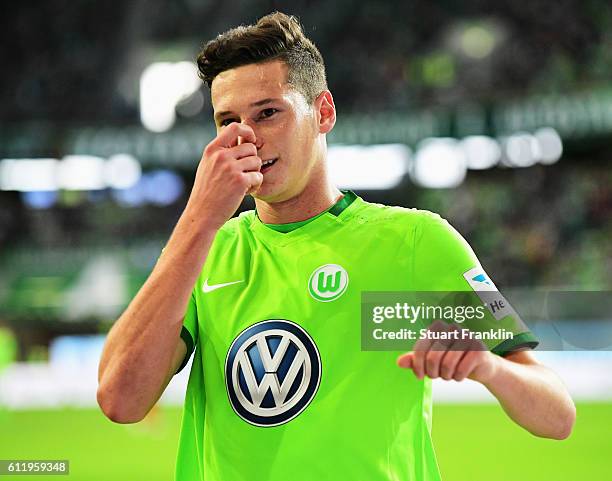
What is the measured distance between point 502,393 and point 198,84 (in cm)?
1533

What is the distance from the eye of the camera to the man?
144cm

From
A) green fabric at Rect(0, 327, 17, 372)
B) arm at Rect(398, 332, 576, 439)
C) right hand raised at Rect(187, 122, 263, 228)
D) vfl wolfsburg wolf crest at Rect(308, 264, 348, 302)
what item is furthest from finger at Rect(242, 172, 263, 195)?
green fabric at Rect(0, 327, 17, 372)

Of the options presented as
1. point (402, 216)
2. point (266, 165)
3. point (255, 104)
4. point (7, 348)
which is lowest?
point (402, 216)

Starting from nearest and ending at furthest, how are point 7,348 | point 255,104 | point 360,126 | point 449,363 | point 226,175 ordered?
point 449,363, point 226,175, point 255,104, point 7,348, point 360,126

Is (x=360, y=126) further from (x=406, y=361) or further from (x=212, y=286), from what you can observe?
(x=406, y=361)

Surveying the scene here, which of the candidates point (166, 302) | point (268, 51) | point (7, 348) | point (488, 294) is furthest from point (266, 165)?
point (7, 348)

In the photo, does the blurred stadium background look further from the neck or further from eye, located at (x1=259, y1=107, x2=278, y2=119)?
eye, located at (x1=259, y1=107, x2=278, y2=119)

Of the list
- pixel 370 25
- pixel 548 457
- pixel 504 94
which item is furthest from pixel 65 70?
pixel 548 457

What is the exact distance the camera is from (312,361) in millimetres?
1510

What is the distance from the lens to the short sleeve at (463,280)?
1479 mm

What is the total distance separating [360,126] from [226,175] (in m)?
14.4

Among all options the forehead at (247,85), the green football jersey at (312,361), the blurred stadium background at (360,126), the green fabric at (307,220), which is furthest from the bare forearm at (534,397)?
the blurred stadium background at (360,126)

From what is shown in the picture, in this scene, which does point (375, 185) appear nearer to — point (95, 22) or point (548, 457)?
point (95, 22)

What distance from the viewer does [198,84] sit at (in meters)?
16.1
